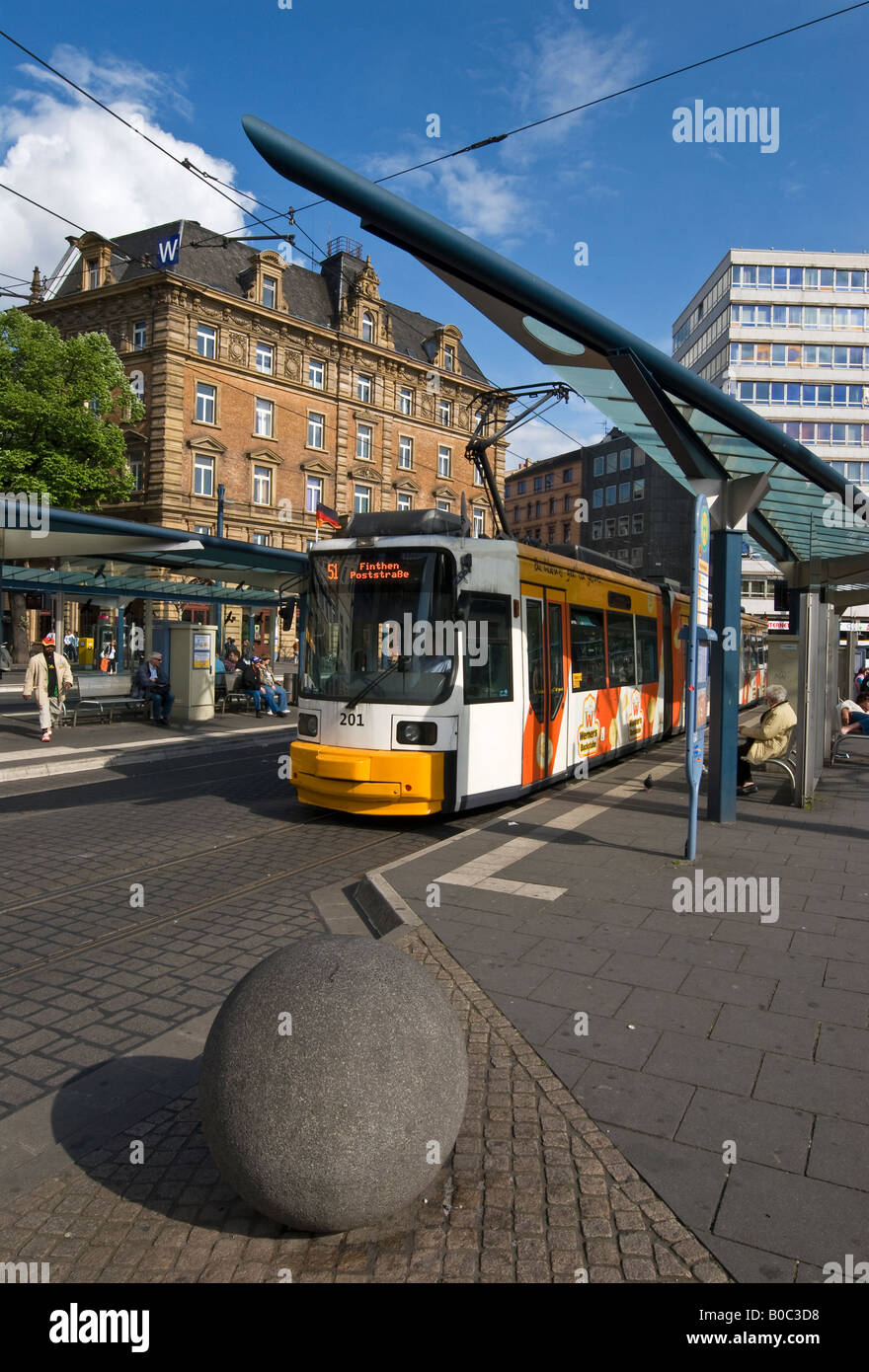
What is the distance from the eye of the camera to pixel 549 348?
8547 millimetres

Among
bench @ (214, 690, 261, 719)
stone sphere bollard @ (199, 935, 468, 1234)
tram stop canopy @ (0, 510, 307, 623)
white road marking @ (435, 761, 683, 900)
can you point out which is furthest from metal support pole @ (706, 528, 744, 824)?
bench @ (214, 690, 261, 719)

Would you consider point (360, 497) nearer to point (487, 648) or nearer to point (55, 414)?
point (55, 414)

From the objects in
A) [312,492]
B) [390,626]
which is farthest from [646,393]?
[312,492]

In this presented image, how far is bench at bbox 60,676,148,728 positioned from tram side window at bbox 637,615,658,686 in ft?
36.5

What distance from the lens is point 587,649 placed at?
40.2 ft

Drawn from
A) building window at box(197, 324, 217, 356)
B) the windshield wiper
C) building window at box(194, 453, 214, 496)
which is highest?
building window at box(197, 324, 217, 356)

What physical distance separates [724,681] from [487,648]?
243 cm

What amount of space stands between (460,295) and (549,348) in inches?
40.4

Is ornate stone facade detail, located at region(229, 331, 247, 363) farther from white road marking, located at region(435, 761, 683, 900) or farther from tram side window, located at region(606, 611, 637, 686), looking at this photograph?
white road marking, located at region(435, 761, 683, 900)

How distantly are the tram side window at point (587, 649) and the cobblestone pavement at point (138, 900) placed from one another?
3.01 m

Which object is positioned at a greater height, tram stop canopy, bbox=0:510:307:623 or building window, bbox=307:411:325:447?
building window, bbox=307:411:325:447

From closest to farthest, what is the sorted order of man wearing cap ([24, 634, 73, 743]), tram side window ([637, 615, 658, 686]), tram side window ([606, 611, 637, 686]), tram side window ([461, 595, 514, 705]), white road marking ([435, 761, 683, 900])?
1. white road marking ([435, 761, 683, 900])
2. tram side window ([461, 595, 514, 705])
3. tram side window ([606, 611, 637, 686])
4. tram side window ([637, 615, 658, 686])
5. man wearing cap ([24, 634, 73, 743])

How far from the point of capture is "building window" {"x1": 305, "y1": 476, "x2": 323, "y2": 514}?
158 feet

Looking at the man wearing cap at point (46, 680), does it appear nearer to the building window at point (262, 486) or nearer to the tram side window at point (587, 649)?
the tram side window at point (587, 649)
